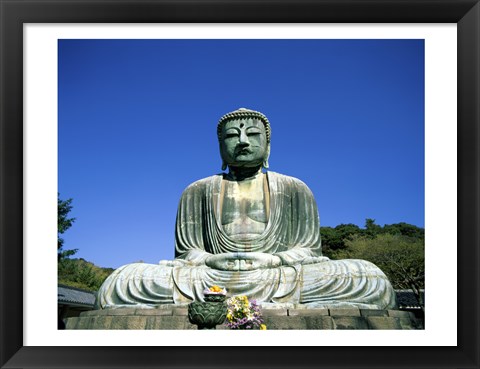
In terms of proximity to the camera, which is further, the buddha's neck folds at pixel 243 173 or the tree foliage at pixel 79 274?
the tree foliage at pixel 79 274

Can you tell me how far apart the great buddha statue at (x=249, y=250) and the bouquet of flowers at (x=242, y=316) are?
1.62 metres

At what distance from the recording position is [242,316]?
933 centimetres

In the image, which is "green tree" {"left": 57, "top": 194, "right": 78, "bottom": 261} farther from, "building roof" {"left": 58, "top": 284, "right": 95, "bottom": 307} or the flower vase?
the flower vase

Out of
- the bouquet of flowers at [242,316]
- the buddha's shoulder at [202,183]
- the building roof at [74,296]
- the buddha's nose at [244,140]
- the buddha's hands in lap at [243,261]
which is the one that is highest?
the buddha's nose at [244,140]

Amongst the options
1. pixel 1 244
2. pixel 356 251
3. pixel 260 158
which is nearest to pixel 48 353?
pixel 1 244

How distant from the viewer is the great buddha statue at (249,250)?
11352mm

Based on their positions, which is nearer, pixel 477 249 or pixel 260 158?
pixel 477 249

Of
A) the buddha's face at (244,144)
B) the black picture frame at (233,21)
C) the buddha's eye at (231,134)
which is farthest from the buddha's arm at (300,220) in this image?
the black picture frame at (233,21)

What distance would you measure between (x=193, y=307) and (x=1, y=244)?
3.44m

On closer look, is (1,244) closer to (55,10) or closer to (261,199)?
(55,10)

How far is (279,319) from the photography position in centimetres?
1023

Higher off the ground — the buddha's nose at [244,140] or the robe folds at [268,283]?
the buddha's nose at [244,140]

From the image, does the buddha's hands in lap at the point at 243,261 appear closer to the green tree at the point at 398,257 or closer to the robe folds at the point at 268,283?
the robe folds at the point at 268,283

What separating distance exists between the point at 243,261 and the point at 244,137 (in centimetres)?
278
